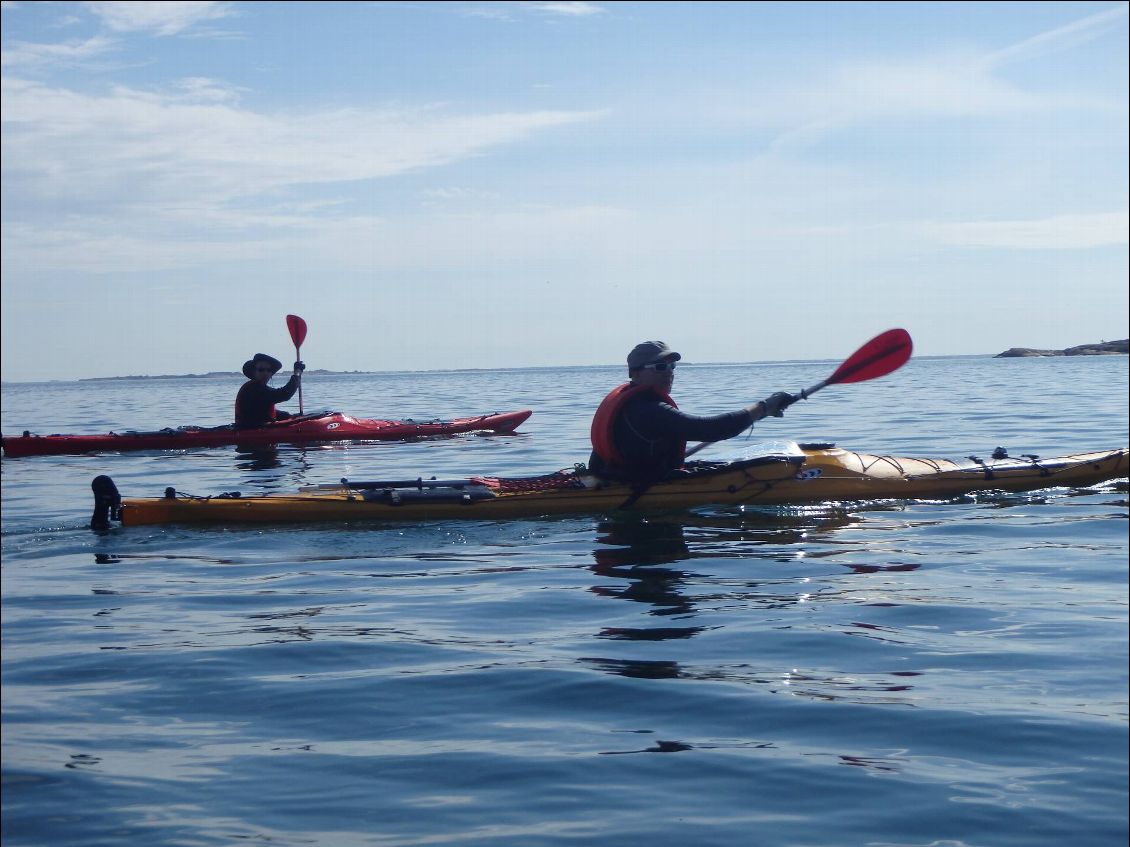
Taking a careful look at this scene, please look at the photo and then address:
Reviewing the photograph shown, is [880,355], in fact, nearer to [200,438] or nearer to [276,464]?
[276,464]

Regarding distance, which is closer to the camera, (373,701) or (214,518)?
(373,701)

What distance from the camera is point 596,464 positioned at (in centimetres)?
855

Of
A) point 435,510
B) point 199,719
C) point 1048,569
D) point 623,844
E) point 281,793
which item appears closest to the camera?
point 623,844

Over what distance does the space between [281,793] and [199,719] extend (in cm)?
80

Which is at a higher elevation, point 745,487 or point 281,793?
point 745,487

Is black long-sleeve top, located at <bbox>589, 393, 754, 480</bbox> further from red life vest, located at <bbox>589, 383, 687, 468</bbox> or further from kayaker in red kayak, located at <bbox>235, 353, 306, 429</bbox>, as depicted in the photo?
kayaker in red kayak, located at <bbox>235, 353, 306, 429</bbox>

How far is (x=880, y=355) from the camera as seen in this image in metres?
9.13

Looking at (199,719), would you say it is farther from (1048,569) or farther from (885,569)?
(1048,569)

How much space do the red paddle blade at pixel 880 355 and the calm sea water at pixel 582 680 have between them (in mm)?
1095

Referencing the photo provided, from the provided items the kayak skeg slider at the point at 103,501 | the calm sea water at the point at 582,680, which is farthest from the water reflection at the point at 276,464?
the calm sea water at the point at 582,680

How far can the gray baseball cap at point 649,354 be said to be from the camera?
26.7 feet

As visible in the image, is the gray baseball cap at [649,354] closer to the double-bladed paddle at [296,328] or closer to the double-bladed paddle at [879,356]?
the double-bladed paddle at [879,356]

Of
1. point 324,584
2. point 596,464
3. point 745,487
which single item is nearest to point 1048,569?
point 745,487

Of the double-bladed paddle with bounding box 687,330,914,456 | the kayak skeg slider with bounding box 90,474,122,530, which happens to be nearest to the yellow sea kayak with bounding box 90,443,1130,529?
the kayak skeg slider with bounding box 90,474,122,530
